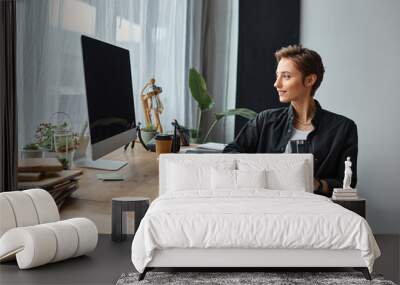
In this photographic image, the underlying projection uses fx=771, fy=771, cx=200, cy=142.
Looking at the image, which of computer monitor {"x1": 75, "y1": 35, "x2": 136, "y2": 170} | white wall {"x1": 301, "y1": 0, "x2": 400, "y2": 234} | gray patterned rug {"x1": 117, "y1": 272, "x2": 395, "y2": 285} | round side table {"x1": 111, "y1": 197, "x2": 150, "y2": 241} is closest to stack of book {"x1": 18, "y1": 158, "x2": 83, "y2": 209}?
computer monitor {"x1": 75, "y1": 35, "x2": 136, "y2": 170}

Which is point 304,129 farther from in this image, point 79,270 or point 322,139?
point 79,270

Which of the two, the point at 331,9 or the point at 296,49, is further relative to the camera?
the point at 331,9

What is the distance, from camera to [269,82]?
20.8 ft

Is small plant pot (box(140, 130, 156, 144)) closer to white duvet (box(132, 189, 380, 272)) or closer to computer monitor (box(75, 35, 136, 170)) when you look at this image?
computer monitor (box(75, 35, 136, 170))

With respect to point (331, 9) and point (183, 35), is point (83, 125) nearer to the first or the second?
point (183, 35)

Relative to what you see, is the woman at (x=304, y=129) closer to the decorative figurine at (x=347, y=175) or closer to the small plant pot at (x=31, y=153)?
the decorative figurine at (x=347, y=175)

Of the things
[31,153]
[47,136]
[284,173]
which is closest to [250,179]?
[284,173]

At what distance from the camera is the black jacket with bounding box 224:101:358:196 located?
519cm

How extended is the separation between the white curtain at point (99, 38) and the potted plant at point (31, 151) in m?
0.05

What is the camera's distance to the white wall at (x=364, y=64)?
6246mm

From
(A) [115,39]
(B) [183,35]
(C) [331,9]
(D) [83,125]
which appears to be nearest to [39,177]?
(D) [83,125]

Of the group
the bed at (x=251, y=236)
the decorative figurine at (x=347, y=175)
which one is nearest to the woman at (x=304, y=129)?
the decorative figurine at (x=347, y=175)

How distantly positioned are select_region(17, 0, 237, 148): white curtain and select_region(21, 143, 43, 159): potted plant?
0.15 feet

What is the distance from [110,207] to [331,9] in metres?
2.46
